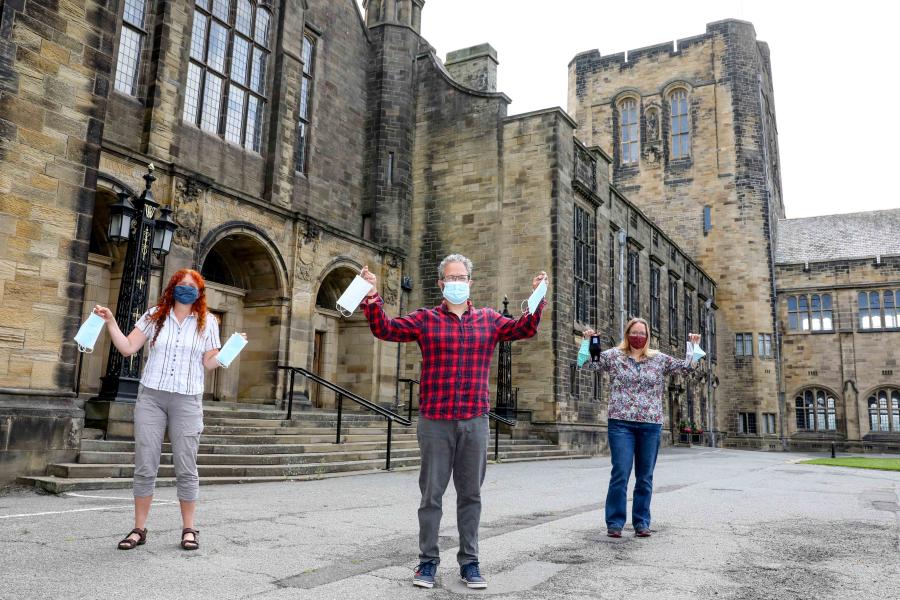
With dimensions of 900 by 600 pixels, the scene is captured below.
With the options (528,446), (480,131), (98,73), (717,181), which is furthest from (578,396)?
(717,181)

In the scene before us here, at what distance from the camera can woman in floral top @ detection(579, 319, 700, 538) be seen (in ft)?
18.0

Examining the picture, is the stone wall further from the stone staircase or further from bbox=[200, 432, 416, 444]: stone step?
bbox=[200, 432, 416, 444]: stone step

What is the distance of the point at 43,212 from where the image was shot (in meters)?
8.37

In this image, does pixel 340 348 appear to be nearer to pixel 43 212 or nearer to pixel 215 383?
pixel 215 383

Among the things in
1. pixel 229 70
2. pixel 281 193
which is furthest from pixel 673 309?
pixel 229 70

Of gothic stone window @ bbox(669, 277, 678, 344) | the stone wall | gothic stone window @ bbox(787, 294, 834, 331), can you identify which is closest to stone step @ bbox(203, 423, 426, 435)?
gothic stone window @ bbox(669, 277, 678, 344)

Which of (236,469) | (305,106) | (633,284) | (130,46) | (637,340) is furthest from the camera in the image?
(633,284)

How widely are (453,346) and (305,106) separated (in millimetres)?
16454

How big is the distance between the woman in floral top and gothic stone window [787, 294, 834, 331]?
124 feet

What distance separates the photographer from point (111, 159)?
12.4 m

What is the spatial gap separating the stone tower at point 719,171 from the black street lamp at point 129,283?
1317 inches

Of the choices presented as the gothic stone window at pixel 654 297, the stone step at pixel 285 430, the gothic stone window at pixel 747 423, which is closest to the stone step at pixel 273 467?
the stone step at pixel 285 430

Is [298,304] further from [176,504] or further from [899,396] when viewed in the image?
[899,396]

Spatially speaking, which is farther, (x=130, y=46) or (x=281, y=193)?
(x=281, y=193)
